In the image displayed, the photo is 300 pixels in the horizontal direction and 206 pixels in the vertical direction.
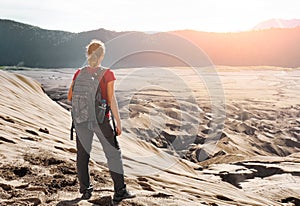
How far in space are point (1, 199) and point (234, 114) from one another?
14.2 metres

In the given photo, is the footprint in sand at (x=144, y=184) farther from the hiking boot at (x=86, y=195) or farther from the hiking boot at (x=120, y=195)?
the hiking boot at (x=86, y=195)

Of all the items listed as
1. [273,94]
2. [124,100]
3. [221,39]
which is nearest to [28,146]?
[124,100]

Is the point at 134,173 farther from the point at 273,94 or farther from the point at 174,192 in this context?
the point at 273,94

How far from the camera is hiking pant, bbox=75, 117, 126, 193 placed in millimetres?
2877

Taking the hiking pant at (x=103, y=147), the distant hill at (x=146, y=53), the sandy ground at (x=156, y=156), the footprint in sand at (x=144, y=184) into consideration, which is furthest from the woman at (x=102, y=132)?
the distant hill at (x=146, y=53)

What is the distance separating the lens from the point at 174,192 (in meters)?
3.74

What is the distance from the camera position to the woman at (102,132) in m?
2.83

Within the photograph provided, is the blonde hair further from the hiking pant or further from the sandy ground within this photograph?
the sandy ground

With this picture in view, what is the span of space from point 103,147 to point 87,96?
0.42m

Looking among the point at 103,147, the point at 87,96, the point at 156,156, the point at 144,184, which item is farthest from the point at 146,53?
the point at 87,96

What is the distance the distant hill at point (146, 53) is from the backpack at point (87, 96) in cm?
4540

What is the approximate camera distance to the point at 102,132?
288cm

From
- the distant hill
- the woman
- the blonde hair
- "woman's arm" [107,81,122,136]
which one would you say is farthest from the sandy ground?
the distant hill

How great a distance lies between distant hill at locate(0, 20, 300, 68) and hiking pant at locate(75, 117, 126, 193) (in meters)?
45.4
